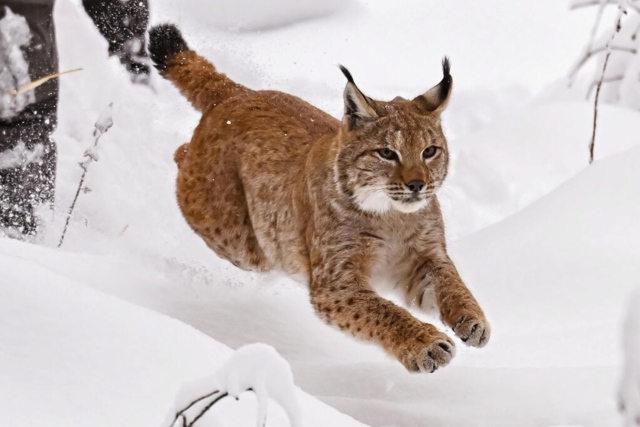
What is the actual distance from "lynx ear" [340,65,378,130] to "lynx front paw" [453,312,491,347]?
875 millimetres

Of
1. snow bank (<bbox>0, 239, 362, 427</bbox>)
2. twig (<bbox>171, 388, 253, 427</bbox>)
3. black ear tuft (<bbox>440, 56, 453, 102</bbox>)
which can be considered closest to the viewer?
twig (<bbox>171, 388, 253, 427</bbox>)

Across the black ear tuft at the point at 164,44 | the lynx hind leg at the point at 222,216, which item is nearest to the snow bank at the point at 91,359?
the lynx hind leg at the point at 222,216

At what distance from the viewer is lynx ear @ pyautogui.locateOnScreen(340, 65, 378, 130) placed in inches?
131

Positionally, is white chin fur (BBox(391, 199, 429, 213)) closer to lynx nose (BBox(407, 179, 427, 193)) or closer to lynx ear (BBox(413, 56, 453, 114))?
lynx nose (BBox(407, 179, 427, 193))

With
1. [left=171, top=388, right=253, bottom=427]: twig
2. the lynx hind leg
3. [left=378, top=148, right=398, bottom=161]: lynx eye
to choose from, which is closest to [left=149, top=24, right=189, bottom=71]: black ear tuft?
the lynx hind leg

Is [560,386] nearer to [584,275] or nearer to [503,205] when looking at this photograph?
[584,275]

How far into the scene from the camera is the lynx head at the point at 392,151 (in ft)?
10.5

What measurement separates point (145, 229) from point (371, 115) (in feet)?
8.80

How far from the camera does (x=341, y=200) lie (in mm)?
3516

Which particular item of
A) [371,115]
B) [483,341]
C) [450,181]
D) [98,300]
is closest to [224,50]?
[450,181]

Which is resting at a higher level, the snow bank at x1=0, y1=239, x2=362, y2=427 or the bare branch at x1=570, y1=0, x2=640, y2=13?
the bare branch at x1=570, y1=0, x2=640, y2=13

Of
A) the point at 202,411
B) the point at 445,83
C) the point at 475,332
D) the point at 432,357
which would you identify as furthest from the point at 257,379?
the point at 445,83

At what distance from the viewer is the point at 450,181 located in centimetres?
655

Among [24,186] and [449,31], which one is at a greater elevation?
[449,31]
